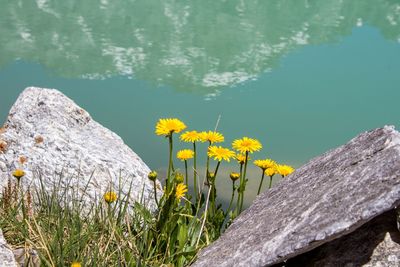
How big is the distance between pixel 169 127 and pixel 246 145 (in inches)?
26.4

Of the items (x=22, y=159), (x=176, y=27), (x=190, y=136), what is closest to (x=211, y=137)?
(x=190, y=136)

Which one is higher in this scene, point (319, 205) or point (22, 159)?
point (319, 205)

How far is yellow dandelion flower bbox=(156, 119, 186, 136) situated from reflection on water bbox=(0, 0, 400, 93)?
4206 cm

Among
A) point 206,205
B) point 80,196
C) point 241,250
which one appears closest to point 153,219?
point 206,205

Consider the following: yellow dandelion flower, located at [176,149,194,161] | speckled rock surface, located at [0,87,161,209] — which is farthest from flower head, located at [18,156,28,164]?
yellow dandelion flower, located at [176,149,194,161]

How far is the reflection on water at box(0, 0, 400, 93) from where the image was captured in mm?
57250

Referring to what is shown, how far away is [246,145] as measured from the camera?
235 inches

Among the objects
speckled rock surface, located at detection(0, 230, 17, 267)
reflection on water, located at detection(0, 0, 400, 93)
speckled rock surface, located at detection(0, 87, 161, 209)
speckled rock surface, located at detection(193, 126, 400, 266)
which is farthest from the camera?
reflection on water, located at detection(0, 0, 400, 93)

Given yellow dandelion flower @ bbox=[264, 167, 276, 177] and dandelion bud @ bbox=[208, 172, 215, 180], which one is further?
yellow dandelion flower @ bbox=[264, 167, 276, 177]

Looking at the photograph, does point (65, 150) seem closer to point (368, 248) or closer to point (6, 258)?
point (6, 258)

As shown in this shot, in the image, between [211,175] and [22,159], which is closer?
[211,175]

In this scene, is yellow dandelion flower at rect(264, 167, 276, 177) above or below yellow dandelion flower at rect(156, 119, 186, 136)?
below

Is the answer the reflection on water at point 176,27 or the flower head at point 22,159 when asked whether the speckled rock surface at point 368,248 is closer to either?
the flower head at point 22,159

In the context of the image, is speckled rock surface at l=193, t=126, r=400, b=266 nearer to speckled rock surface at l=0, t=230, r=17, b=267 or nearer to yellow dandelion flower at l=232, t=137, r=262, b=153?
yellow dandelion flower at l=232, t=137, r=262, b=153
